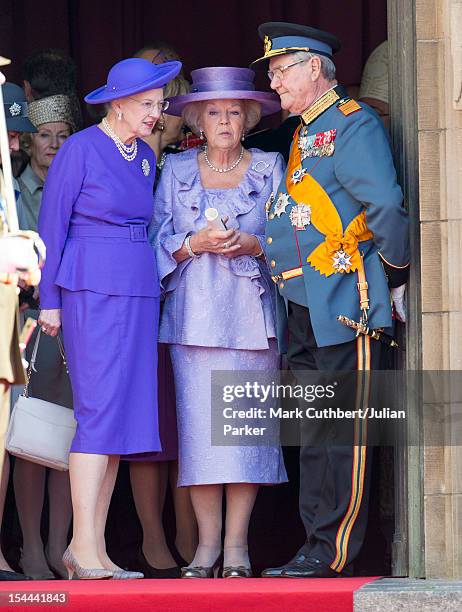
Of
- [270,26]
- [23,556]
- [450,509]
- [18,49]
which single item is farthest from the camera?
[18,49]

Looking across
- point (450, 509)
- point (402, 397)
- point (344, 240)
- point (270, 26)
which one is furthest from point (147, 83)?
point (450, 509)

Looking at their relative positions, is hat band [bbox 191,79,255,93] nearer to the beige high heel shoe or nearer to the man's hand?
the man's hand

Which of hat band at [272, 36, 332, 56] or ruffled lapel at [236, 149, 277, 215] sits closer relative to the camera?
hat band at [272, 36, 332, 56]

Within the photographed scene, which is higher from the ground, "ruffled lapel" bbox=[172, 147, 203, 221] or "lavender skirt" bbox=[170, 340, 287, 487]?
"ruffled lapel" bbox=[172, 147, 203, 221]

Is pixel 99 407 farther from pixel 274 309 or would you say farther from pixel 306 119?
pixel 306 119

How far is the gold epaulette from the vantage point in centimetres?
609

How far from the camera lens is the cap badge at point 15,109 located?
685 cm

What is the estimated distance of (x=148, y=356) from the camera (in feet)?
20.4

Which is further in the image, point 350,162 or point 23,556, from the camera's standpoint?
point 23,556

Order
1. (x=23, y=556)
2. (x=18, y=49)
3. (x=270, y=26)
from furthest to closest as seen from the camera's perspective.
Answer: (x=18, y=49), (x=23, y=556), (x=270, y=26)

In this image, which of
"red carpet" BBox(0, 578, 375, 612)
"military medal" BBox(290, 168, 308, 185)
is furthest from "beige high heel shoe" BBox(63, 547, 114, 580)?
"military medal" BBox(290, 168, 308, 185)

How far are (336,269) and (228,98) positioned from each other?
93 centimetres

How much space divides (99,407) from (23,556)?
3.20ft


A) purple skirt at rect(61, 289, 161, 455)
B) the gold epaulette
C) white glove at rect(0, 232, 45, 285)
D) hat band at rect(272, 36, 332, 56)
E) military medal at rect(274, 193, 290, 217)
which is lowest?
purple skirt at rect(61, 289, 161, 455)
